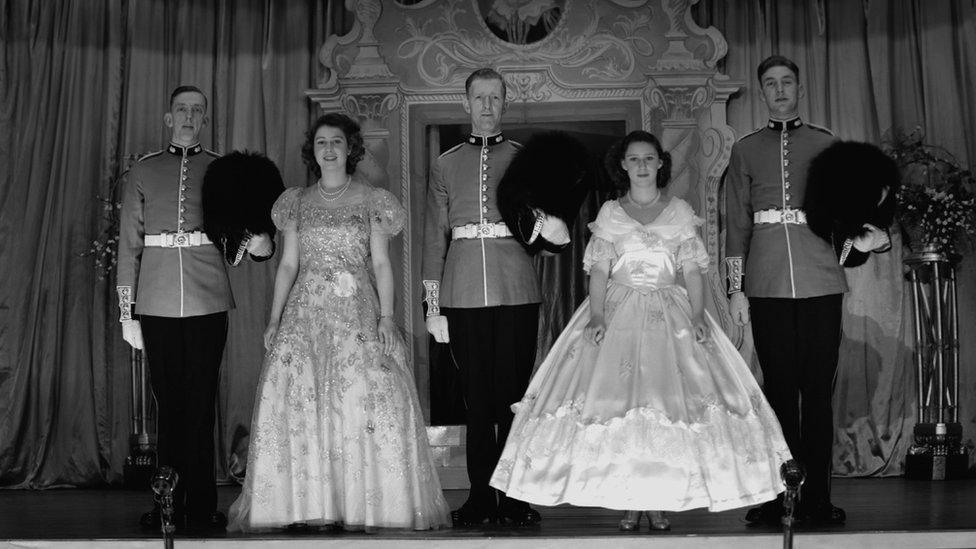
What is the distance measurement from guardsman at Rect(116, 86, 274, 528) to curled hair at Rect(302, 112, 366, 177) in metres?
Answer: 0.38

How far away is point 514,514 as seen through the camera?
14.3 ft

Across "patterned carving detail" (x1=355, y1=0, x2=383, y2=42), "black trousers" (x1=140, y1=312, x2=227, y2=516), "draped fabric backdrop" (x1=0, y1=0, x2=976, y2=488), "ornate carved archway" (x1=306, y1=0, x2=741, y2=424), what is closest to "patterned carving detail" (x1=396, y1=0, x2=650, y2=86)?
"ornate carved archway" (x1=306, y1=0, x2=741, y2=424)

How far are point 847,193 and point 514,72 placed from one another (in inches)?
100

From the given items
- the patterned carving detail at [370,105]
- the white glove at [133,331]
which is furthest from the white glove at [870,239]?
the patterned carving detail at [370,105]

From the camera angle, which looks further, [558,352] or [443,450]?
[443,450]

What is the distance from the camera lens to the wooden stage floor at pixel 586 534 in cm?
390

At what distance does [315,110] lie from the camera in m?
6.60

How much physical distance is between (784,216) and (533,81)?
2318 mm

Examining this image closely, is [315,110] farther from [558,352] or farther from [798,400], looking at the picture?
[798,400]

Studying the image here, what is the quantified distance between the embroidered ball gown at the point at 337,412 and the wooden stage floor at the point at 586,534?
0.15 m

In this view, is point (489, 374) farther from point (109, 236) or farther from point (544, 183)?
point (109, 236)

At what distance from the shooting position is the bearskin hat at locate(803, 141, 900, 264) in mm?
4316

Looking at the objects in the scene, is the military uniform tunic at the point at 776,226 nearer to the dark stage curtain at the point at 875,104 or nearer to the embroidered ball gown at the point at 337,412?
the embroidered ball gown at the point at 337,412

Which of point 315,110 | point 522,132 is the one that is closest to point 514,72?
point 522,132
